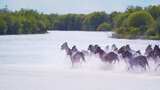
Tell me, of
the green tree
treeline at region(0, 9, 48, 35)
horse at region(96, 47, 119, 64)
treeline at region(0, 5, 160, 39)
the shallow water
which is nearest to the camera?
the shallow water

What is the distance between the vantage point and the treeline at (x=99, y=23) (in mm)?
72812

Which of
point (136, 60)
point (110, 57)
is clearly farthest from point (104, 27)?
point (136, 60)

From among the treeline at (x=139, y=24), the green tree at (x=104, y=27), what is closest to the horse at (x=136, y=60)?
the treeline at (x=139, y=24)

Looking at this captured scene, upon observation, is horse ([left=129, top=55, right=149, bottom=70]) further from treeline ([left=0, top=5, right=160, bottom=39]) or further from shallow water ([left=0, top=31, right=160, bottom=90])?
treeline ([left=0, top=5, right=160, bottom=39])

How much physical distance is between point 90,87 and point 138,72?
3.87m

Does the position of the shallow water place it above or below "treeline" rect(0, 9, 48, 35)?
above

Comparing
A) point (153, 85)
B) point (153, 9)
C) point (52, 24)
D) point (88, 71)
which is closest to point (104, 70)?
point (88, 71)

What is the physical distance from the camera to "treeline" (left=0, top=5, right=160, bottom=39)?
72.8m

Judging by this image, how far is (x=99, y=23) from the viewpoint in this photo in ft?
290

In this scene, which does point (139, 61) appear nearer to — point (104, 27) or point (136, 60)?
point (136, 60)

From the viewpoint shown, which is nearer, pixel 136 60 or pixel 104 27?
pixel 136 60

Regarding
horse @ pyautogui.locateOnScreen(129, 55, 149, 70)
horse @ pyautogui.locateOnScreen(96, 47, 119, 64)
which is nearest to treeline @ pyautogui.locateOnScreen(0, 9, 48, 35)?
horse @ pyautogui.locateOnScreen(96, 47, 119, 64)

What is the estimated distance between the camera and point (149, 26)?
70.7m

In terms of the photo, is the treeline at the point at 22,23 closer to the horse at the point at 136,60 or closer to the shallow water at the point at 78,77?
the shallow water at the point at 78,77
